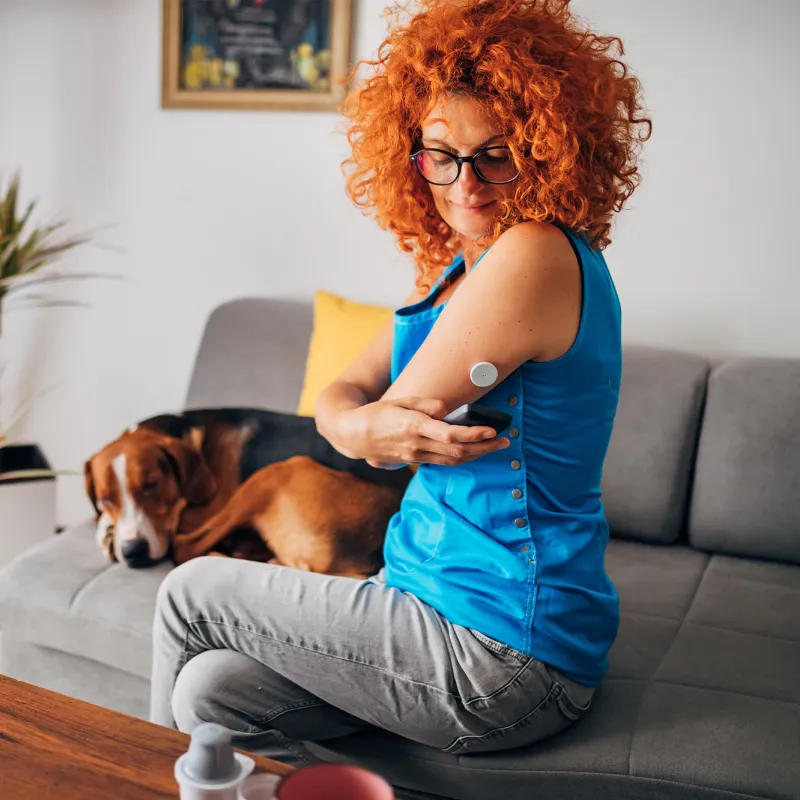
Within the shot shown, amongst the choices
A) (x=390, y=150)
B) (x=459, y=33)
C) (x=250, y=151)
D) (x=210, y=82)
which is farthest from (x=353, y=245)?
(x=459, y=33)

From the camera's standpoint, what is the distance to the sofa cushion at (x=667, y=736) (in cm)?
118

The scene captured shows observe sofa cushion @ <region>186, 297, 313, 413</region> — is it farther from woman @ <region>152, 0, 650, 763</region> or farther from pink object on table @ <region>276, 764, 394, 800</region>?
pink object on table @ <region>276, 764, 394, 800</region>

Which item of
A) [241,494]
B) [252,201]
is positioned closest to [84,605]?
[241,494]

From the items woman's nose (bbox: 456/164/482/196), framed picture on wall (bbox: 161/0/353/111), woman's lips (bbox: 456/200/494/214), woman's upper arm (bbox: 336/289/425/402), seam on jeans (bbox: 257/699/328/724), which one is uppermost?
framed picture on wall (bbox: 161/0/353/111)

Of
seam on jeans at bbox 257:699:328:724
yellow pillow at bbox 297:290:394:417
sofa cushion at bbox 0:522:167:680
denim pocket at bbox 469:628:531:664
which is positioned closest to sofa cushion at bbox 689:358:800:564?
yellow pillow at bbox 297:290:394:417

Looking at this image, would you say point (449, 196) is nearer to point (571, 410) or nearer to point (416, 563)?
point (571, 410)

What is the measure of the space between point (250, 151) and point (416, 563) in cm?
166

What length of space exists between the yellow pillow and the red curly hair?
773 mm

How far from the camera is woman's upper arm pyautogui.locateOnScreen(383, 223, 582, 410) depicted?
1106 millimetres

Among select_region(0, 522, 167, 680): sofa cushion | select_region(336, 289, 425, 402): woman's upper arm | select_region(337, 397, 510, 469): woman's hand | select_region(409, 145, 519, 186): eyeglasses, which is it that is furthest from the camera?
select_region(0, 522, 167, 680): sofa cushion

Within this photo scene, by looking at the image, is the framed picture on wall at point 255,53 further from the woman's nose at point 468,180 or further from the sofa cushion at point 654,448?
the woman's nose at point 468,180

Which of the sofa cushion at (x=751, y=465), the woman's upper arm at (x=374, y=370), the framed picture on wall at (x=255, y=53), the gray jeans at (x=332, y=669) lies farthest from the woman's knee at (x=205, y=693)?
the framed picture on wall at (x=255, y=53)

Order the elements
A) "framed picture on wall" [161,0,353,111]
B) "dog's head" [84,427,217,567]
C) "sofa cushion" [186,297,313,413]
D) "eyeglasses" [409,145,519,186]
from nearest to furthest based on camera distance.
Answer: "eyeglasses" [409,145,519,186] → "dog's head" [84,427,217,567] → "sofa cushion" [186,297,313,413] → "framed picture on wall" [161,0,353,111]

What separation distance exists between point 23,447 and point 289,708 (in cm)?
194
